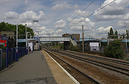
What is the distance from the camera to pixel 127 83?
873 cm

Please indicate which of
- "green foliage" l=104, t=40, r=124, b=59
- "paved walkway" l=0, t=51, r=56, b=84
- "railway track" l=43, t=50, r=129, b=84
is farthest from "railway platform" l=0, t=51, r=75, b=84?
"green foliage" l=104, t=40, r=124, b=59

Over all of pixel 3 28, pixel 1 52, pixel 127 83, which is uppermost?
pixel 3 28

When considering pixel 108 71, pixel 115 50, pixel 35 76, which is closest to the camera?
pixel 35 76

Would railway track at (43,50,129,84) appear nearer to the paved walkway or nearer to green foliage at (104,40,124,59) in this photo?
the paved walkway

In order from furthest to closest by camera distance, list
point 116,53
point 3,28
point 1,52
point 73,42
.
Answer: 1. point 3,28
2. point 73,42
3. point 116,53
4. point 1,52

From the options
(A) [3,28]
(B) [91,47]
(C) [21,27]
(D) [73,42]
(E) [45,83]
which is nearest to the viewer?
(E) [45,83]

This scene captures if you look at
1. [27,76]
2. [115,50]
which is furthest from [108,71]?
[115,50]

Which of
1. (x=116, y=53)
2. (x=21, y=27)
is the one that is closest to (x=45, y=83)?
(x=116, y=53)

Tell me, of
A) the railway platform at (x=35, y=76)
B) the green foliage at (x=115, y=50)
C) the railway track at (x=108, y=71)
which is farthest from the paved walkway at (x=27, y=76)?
the green foliage at (x=115, y=50)

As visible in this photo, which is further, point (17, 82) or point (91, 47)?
point (91, 47)

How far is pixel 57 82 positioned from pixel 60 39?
69611 millimetres

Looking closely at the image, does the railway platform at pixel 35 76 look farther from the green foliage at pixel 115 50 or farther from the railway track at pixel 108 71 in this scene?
the green foliage at pixel 115 50

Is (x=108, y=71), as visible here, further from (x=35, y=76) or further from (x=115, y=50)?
(x=115, y=50)

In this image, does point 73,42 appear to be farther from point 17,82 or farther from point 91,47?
point 17,82
